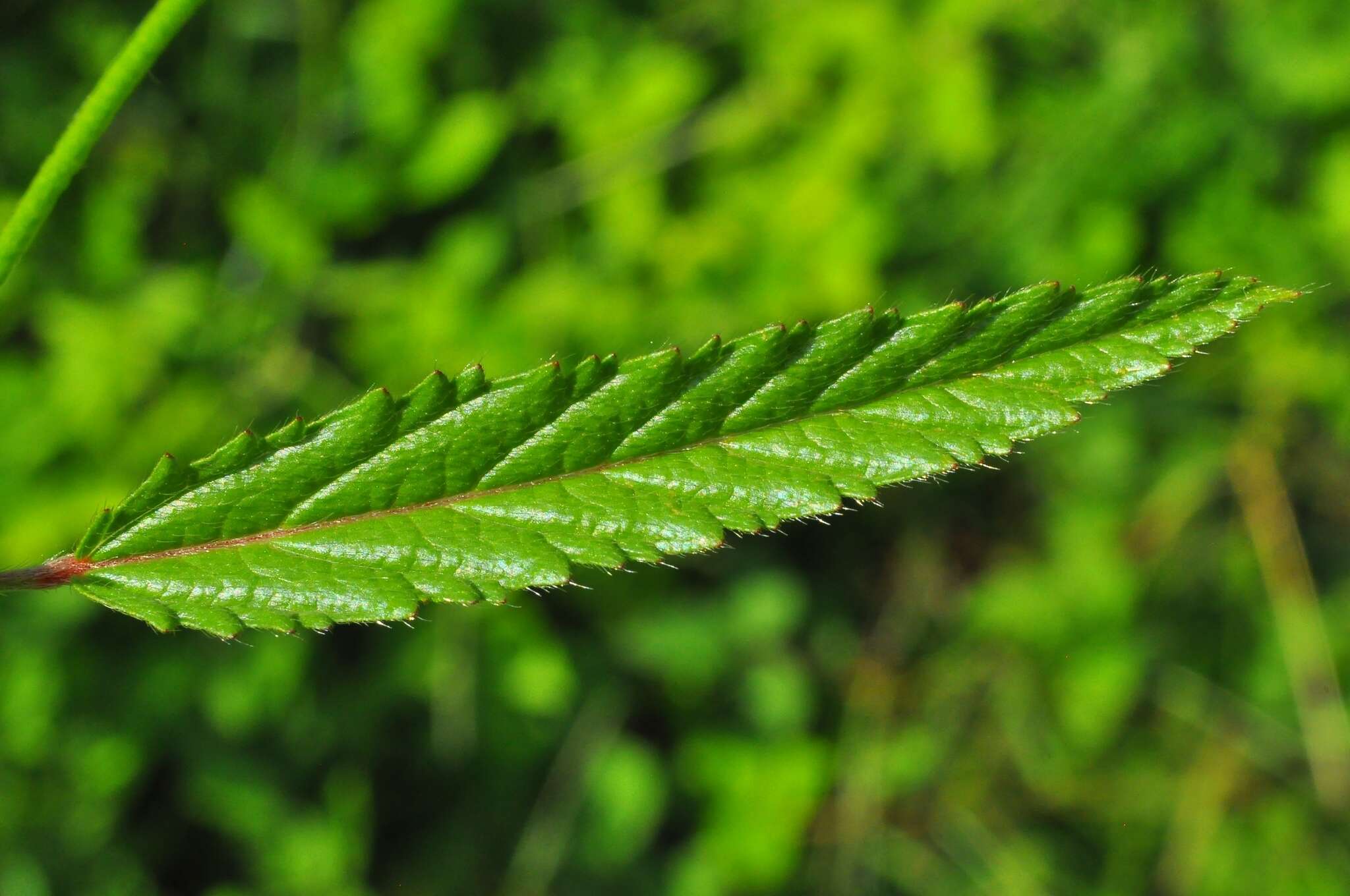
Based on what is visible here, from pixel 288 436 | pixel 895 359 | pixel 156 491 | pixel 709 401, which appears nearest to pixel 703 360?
pixel 709 401

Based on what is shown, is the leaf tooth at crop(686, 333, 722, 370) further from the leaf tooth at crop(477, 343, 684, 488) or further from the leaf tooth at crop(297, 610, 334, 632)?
the leaf tooth at crop(297, 610, 334, 632)

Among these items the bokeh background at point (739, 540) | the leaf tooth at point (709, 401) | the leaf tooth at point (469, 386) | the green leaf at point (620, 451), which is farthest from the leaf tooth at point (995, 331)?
the bokeh background at point (739, 540)

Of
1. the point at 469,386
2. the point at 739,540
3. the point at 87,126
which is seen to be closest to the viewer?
the point at 87,126

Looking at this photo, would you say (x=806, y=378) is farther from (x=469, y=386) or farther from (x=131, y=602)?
(x=131, y=602)

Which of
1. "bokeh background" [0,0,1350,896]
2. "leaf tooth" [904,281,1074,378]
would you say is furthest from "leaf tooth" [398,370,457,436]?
"bokeh background" [0,0,1350,896]

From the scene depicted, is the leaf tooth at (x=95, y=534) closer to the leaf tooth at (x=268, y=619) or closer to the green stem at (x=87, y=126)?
the leaf tooth at (x=268, y=619)

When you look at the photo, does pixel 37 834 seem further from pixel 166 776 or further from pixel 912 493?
pixel 912 493
